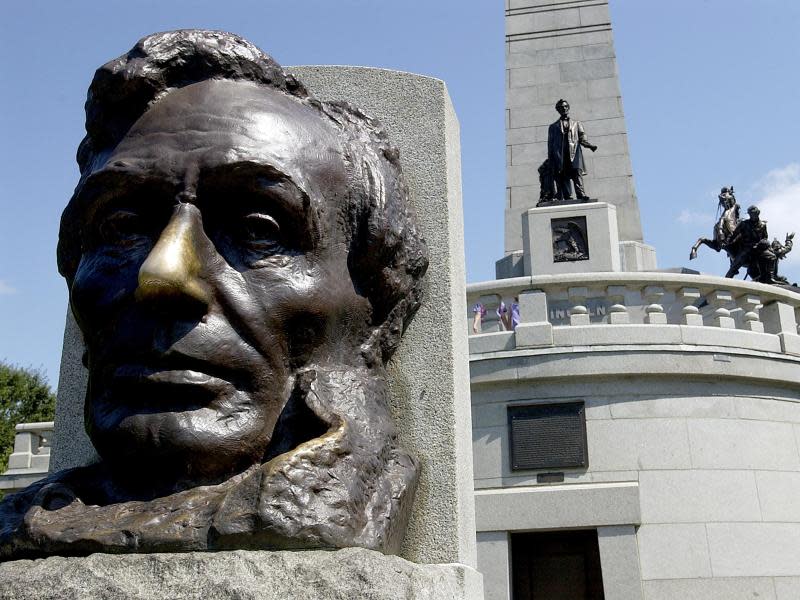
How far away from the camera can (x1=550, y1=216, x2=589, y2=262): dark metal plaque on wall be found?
57.7 ft

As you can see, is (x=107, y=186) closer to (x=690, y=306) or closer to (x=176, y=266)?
(x=176, y=266)

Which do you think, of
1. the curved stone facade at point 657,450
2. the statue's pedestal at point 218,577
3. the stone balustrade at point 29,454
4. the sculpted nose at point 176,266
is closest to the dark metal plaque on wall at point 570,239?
the curved stone facade at point 657,450

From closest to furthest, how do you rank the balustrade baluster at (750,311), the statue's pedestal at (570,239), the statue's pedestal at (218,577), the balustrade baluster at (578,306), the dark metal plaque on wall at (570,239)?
the statue's pedestal at (218,577)
the balustrade baluster at (578,306)
the balustrade baluster at (750,311)
the statue's pedestal at (570,239)
the dark metal plaque on wall at (570,239)

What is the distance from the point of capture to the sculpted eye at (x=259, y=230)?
3021 millimetres

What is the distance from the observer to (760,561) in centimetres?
1032

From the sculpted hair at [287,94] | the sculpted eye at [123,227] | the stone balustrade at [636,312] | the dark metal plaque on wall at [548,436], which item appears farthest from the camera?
the stone balustrade at [636,312]

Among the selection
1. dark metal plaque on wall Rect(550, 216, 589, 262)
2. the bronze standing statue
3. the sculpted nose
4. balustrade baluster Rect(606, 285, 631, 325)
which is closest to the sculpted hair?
the sculpted nose

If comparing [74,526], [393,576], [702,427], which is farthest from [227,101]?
[702,427]

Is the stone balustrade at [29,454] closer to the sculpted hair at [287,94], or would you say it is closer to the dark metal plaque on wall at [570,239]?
the dark metal plaque on wall at [570,239]

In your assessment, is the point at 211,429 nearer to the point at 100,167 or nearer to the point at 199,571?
the point at 199,571

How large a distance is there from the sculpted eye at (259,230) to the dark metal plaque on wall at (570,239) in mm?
14960

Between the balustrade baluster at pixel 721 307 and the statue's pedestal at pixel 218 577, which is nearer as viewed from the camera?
the statue's pedestal at pixel 218 577

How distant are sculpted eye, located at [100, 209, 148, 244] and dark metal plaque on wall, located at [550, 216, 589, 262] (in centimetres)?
1501

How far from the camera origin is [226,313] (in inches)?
116
